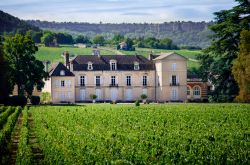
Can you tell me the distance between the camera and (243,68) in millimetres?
57406

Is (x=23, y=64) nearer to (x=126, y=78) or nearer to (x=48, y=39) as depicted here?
(x=126, y=78)

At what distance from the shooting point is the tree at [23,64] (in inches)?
2518

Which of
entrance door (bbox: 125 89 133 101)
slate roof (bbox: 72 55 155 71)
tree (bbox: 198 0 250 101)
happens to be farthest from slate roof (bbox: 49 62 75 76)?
tree (bbox: 198 0 250 101)

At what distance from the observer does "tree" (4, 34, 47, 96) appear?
64.0 meters

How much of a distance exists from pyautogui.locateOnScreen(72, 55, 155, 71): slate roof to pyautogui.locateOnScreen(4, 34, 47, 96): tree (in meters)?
8.37

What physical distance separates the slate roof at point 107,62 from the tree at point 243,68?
18.0 metres

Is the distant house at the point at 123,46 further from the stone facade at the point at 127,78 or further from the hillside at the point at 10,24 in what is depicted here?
the stone facade at the point at 127,78

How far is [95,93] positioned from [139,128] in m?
40.7

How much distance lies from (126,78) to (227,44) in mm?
14835

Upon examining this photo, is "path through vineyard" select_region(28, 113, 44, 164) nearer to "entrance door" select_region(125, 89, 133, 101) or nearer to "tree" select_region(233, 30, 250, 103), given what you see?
"tree" select_region(233, 30, 250, 103)

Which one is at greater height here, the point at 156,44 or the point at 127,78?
the point at 156,44

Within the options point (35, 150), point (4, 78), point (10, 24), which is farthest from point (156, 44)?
point (35, 150)

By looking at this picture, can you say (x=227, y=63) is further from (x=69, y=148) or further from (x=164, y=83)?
(x=69, y=148)

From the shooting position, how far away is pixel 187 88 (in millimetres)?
78000
